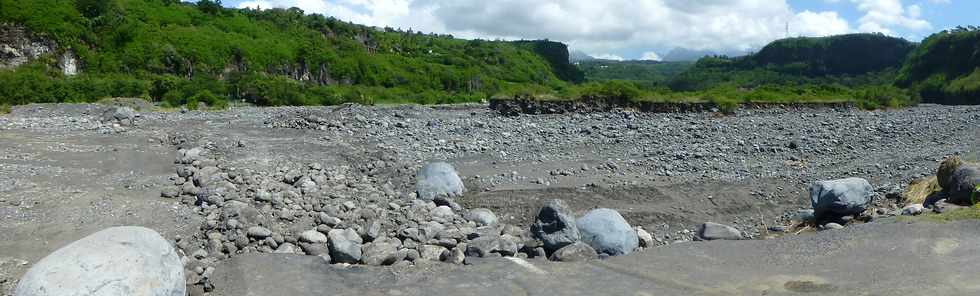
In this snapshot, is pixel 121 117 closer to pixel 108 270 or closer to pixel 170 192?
pixel 170 192

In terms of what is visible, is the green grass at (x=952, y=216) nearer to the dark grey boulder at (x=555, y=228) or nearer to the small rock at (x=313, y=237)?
the dark grey boulder at (x=555, y=228)

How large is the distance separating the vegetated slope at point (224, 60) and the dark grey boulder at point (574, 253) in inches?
1346

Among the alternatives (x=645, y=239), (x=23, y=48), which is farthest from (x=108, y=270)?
(x=23, y=48)

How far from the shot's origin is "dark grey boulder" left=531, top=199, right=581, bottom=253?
854cm

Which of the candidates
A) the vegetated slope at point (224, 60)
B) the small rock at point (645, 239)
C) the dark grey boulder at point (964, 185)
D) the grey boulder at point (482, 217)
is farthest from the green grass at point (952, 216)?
the vegetated slope at point (224, 60)

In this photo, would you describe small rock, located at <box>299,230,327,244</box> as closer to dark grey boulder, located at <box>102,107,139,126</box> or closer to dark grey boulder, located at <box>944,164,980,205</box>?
dark grey boulder, located at <box>944,164,980,205</box>

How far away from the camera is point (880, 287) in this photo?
6699 millimetres

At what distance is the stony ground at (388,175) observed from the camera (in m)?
8.91

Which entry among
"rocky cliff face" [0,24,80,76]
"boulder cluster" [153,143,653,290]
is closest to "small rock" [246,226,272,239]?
"boulder cluster" [153,143,653,290]

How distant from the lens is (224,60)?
195 feet

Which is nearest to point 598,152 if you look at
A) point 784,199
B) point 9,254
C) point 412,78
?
point 784,199

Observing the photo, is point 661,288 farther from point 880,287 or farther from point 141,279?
point 141,279

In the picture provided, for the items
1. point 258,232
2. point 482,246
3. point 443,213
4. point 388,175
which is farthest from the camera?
point 388,175

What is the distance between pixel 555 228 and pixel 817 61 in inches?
4303
